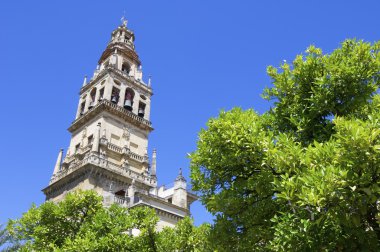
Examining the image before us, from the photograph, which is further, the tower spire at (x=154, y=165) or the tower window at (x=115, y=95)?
the tower window at (x=115, y=95)

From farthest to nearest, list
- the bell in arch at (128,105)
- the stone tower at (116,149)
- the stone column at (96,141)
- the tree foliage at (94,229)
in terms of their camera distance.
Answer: the bell in arch at (128,105) < the stone column at (96,141) < the stone tower at (116,149) < the tree foliage at (94,229)

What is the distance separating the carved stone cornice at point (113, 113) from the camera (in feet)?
138

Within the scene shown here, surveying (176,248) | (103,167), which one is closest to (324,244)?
(176,248)

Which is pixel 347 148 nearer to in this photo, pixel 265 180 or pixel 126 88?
pixel 265 180

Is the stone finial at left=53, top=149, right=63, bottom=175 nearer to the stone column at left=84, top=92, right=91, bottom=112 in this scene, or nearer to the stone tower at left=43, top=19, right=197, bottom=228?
the stone tower at left=43, top=19, right=197, bottom=228

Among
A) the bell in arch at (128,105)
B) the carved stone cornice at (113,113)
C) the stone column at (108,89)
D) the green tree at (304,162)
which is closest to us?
the green tree at (304,162)

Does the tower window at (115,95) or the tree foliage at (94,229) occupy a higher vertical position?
the tower window at (115,95)

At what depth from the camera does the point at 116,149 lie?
133ft

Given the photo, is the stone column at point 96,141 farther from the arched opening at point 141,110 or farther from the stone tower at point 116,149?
the arched opening at point 141,110

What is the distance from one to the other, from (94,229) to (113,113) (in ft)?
80.2

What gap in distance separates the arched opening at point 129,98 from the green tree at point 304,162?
31704 millimetres

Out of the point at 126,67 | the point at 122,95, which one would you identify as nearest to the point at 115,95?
the point at 122,95

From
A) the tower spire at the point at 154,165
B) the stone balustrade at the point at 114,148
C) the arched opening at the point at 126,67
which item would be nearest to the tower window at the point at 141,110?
the tower spire at the point at 154,165

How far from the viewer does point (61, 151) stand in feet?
147
